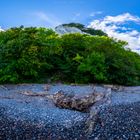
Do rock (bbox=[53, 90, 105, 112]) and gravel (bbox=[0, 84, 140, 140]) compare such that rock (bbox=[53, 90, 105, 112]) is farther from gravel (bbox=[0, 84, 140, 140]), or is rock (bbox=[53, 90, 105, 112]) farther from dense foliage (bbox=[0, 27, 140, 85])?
dense foliage (bbox=[0, 27, 140, 85])

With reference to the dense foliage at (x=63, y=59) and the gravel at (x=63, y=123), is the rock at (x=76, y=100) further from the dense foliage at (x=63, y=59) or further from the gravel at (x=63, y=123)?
the dense foliage at (x=63, y=59)

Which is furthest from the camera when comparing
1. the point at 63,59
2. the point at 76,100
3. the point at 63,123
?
the point at 63,59

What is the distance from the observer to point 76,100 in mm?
12742

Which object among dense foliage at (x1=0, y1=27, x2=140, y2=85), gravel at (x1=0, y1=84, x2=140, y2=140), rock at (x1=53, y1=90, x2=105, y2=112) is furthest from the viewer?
dense foliage at (x1=0, y1=27, x2=140, y2=85)

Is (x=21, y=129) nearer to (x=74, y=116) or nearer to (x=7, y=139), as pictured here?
(x=7, y=139)

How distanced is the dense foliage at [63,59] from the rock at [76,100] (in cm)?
394

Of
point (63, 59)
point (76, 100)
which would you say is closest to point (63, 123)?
point (76, 100)

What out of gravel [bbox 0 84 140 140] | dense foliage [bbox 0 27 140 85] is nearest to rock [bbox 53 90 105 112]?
gravel [bbox 0 84 140 140]

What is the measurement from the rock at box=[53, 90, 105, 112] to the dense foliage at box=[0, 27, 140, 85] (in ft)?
12.9

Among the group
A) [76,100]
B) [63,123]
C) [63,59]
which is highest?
[63,59]

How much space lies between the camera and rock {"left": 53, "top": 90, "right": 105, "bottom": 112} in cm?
1240

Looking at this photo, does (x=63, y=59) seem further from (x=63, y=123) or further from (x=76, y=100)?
(x=63, y=123)

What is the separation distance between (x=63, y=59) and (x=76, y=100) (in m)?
6.16

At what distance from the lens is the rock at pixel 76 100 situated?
12404 millimetres
